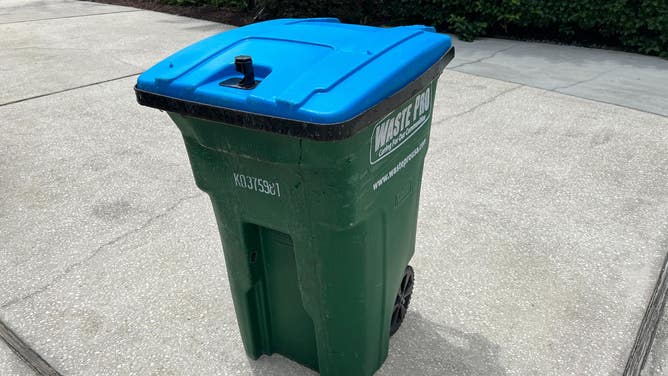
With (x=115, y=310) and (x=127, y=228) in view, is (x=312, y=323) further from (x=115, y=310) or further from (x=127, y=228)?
(x=127, y=228)

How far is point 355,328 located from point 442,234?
1.42 metres

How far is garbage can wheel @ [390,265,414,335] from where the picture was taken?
227 cm

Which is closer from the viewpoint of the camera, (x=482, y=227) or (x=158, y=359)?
(x=158, y=359)

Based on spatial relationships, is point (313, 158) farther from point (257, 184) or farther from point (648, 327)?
point (648, 327)

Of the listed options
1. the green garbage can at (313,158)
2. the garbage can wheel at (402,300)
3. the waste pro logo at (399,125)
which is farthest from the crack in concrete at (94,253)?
the waste pro logo at (399,125)

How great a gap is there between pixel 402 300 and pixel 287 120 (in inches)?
48.8

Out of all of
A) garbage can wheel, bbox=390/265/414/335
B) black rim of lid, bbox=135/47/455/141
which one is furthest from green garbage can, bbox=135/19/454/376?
garbage can wheel, bbox=390/265/414/335

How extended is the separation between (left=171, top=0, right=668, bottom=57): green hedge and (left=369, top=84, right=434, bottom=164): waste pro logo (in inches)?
246

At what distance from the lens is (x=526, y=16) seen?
7.41 m

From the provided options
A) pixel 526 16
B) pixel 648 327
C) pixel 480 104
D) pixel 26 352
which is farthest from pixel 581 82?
pixel 26 352

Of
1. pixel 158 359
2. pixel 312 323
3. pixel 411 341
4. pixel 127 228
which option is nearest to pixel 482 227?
pixel 411 341

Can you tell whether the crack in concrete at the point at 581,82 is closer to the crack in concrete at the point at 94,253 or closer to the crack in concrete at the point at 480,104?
the crack in concrete at the point at 480,104

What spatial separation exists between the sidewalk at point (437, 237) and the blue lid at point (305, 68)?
1257 millimetres

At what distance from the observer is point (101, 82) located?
19.4 feet
